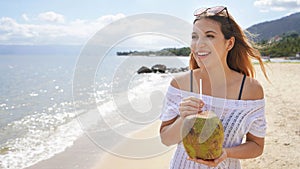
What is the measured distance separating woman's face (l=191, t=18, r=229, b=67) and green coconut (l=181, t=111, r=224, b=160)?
1.27ft

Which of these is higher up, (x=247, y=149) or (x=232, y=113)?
(x=232, y=113)

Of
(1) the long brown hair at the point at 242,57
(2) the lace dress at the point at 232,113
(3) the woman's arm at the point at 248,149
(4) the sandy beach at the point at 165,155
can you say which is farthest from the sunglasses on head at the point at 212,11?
(4) the sandy beach at the point at 165,155

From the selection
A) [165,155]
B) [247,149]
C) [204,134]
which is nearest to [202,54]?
[204,134]

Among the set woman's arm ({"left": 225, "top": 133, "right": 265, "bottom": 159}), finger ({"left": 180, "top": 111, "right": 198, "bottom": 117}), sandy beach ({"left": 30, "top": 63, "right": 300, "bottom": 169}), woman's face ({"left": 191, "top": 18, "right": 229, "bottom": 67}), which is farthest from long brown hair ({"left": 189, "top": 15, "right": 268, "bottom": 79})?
sandy beach ({"left": 30, "top": 63, "right": 300, "bottom": 169})

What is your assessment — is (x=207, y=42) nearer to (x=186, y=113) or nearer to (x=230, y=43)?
(x=230, y=43)

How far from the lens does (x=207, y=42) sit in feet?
7.11

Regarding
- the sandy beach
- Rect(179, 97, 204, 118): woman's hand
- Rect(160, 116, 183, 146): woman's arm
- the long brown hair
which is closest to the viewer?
Rect(179, 97, 204, 118): woman's hand

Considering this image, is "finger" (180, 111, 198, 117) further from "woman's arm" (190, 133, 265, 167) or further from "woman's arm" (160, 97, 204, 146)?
"woman's arm" (190, 133, 265, 167)

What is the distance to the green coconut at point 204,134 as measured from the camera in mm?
1946

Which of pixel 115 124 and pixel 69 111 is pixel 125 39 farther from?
pixel 69 111

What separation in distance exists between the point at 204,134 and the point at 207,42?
1.89 ft

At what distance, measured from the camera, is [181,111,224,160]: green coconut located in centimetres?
195

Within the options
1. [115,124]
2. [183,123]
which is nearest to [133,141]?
[115,124]

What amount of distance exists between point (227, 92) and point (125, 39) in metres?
0.97
